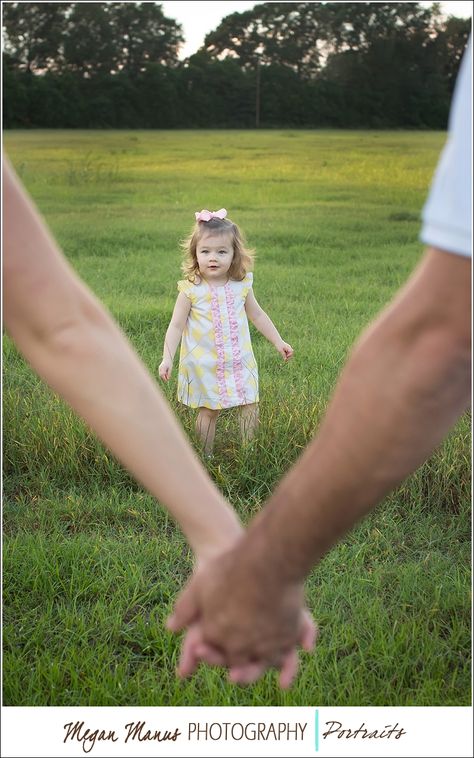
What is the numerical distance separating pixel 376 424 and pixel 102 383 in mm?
366

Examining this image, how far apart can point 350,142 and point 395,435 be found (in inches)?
145

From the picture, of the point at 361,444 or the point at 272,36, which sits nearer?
the point at 361,444

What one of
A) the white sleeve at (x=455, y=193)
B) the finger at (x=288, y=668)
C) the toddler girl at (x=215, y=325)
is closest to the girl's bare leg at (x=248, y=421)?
the toddler girl at (x=215, y=325)

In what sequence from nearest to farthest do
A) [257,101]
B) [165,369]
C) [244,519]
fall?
[244,519], [165,369], [257,101]

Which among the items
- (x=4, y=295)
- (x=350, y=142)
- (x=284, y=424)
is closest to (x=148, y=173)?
(x=350, y=142)

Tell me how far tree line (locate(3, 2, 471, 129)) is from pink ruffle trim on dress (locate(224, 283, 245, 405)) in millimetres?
544

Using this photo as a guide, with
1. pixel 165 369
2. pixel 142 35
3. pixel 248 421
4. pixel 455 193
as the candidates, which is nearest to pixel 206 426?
pixel 248 421

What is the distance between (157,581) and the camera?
5.90 feet

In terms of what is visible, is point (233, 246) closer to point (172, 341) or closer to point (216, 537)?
point (172, 341)

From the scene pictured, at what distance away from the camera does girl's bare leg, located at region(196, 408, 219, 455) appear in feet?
7.84

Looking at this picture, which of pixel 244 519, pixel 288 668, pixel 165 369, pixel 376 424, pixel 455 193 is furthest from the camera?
pixel 165 369

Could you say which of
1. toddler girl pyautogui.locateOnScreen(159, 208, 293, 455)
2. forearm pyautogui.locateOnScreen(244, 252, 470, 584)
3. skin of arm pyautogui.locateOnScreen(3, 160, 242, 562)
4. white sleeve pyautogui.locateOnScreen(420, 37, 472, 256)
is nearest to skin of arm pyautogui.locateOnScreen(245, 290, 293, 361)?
toddler girl pyautogui.locateOnScreen(159, 208, 293, 455)

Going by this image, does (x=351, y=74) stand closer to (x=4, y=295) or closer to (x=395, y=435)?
(x=4, y=295)

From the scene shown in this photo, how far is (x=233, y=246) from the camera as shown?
248 centimetres
